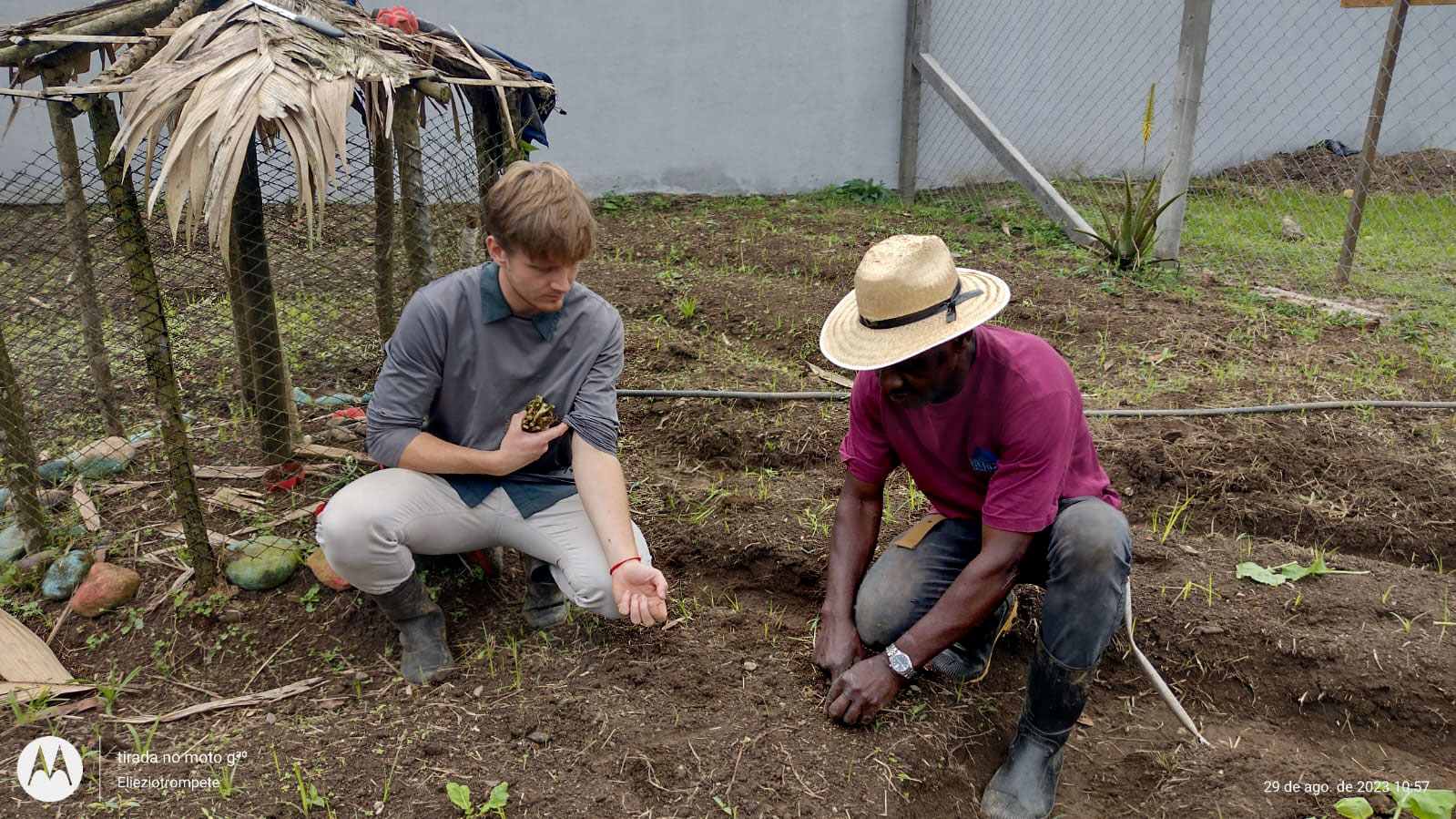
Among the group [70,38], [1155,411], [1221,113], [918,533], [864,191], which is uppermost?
[70,38]

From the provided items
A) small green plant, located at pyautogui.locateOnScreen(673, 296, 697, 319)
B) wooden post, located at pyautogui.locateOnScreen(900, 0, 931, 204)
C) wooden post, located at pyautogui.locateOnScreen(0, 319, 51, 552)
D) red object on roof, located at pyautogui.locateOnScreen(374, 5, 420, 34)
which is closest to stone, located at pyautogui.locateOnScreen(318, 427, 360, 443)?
wooden post, located at pyautogui.locateOnScreen(0, 319, 51, 552)

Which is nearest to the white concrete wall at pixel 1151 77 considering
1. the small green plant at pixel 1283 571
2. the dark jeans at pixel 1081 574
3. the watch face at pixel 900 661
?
the small green plant at pixel 1283 571

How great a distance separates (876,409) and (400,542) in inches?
47.7

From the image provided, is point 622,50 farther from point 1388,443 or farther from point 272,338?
point 1388,443

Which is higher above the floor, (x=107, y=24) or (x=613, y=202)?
(x=107, y=24)

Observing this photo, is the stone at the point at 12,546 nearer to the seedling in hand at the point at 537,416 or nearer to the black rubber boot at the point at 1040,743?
the seedling in hand at the point at 537,416

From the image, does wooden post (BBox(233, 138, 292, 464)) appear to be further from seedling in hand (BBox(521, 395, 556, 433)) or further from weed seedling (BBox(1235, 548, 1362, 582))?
weed seedling (BBox(1235, 548, 1362, 582))

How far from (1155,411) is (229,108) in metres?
3.24

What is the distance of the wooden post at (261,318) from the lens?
292cm

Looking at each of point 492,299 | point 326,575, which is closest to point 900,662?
point 492,299

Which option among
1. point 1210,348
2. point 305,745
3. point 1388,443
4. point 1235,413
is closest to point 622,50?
point 1210,348

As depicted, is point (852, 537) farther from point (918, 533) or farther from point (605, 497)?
point (605, 497)

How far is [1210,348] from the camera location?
15.1ft

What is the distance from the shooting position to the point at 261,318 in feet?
10.2
